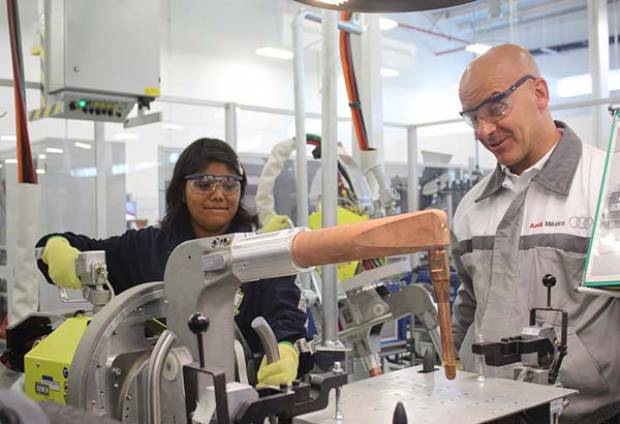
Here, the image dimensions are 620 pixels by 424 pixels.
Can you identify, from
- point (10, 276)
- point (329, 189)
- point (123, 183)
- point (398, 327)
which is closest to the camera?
point (329, 189)

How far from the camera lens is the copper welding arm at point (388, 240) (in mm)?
846

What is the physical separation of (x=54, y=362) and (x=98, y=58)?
1.53 meters

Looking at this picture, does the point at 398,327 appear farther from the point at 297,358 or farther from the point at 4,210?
the point at 297,358

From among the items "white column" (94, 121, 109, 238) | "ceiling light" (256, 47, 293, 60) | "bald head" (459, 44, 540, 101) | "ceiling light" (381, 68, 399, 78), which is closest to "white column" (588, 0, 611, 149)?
"ceiling light" (381, 68, 399, 78)

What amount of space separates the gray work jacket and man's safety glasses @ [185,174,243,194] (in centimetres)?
74

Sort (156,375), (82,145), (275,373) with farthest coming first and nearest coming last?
(82,145) → (275,373) → (156,375)

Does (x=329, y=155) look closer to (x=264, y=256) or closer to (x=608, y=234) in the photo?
(x=608, y=234)

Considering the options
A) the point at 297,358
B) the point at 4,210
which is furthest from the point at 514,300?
the point at 4,210

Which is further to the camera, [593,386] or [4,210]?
[4,210]

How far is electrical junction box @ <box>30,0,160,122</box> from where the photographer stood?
2.39 metres

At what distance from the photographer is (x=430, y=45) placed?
9.91 metres

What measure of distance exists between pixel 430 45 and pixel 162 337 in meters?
9.52

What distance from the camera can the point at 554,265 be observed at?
1.68 metres

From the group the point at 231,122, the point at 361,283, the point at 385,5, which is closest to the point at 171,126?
the point at 231,122
